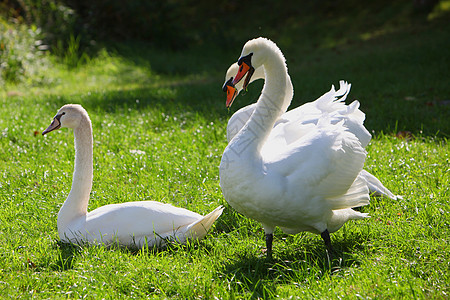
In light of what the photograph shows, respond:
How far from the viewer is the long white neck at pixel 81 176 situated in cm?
387

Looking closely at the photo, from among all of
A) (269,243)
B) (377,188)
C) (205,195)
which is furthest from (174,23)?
(269,243)

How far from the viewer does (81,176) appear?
3994mm

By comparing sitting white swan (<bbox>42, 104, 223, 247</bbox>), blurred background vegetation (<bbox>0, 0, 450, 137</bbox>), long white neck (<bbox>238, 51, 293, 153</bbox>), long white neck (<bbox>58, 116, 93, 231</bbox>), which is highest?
long white neck (<bbox>238, 51, 293, 153</bbox>)

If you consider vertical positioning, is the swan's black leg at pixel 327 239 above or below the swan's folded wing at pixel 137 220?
below

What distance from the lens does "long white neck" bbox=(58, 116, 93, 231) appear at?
12.7 feet

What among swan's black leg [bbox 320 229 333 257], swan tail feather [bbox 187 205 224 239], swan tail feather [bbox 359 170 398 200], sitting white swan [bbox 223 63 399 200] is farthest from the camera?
swan tail feather [bbox 359 170 398 200]

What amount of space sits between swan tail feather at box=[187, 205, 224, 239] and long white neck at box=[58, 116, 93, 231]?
0.83 metres

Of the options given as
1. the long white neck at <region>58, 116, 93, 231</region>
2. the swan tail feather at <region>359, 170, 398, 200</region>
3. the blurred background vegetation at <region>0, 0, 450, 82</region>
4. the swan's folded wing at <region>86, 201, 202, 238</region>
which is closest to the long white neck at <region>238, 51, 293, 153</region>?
the swan's folded wing at <region>86, 201, 202, 238</region>

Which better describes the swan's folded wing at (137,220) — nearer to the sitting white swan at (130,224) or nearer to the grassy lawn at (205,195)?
the sitting white swan at (130,224)

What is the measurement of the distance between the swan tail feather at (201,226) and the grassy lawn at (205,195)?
3.3 inches

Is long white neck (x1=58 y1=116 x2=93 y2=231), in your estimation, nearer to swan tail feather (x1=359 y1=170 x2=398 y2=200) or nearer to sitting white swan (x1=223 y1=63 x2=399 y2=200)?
sitting white swan (x1=223 y1=63 x2=399 y2=200)

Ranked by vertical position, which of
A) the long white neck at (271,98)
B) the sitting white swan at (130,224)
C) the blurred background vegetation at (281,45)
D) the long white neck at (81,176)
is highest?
the long white neck at (271,98)

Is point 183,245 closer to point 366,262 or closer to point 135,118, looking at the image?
point 366,262

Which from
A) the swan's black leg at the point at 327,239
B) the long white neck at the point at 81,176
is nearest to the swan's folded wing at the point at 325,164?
the swan's black leg at the point at 327,239
